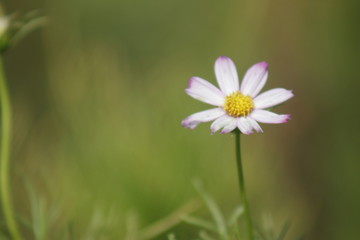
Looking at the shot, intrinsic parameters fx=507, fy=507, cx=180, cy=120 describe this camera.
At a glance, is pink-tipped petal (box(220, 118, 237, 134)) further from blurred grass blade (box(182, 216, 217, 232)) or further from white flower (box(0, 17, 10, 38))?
white flower (box(0, 17, 10, 38))

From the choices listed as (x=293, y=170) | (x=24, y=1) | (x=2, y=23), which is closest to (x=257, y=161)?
(x=293, y=170)

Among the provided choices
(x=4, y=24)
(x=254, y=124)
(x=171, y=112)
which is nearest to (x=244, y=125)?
(x=254, y=124)

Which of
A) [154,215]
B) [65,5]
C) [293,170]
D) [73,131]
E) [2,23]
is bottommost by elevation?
[293,170]

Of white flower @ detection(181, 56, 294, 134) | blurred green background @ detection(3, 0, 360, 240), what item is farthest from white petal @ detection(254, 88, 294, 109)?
blurred green background @ detection(3, 0, 360, 240)

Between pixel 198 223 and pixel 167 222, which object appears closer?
pixel 198 223

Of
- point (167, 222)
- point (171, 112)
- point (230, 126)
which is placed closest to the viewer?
point (230, 126)

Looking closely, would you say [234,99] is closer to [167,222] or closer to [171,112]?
[167,222]

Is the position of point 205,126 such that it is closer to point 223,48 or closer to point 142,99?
point 142,99
